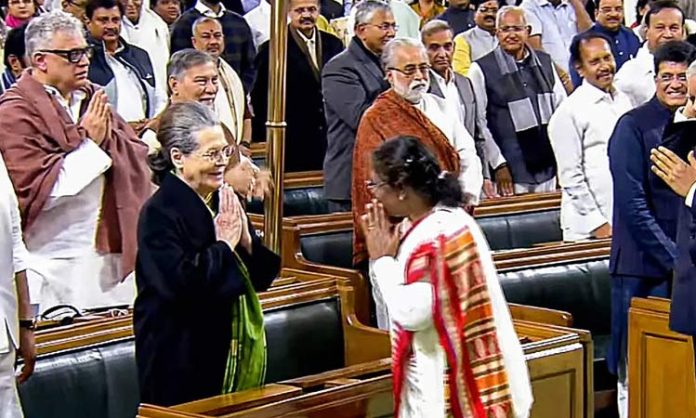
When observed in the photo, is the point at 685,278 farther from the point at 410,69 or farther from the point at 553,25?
the point at 553,25

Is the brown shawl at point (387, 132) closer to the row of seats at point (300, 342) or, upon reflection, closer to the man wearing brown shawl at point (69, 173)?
the row of seats at point (300, 342)

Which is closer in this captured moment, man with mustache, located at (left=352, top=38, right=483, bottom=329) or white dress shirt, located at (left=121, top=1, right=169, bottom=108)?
man with mustache, located at (left=352, top=38, right=483, bottom=329)

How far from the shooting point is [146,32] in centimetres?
748

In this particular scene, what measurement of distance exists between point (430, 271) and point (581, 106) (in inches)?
113

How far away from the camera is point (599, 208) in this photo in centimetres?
609

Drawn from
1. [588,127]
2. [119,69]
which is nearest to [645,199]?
[588,127]

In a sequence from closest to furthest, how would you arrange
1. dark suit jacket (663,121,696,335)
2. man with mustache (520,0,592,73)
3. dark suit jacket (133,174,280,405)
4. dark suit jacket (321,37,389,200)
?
dark suit jacket (133,174,280,405) → dark suit jacket (663,121,696,335) → dark suit jacket (321,37,389,200) → man with mustache (520,0,592,73)

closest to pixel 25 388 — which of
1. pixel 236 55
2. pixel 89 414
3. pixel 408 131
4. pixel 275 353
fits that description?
pixel 89 414

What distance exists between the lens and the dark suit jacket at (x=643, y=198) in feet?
16.7

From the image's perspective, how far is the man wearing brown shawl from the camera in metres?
4.59

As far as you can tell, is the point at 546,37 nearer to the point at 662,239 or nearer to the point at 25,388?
the point at 662,239

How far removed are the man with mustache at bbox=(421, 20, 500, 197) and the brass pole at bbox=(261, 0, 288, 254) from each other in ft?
5.62

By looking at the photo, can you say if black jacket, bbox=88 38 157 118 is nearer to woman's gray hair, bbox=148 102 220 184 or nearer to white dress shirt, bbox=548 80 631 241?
white dress shirt, bbox=548 80 631 241

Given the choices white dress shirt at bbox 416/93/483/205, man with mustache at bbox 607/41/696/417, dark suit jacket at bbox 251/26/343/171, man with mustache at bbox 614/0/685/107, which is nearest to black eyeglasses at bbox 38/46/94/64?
white dress shirt at bbox 416/93/483/205
